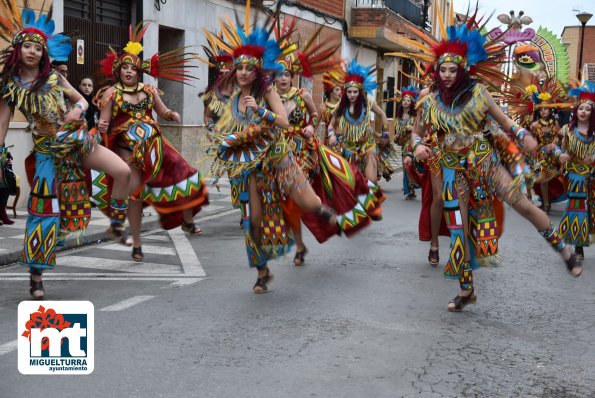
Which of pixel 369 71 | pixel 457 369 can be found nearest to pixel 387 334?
pixel 457 369

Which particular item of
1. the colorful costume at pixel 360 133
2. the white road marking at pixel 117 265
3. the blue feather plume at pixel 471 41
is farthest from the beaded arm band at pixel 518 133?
the colorful costume at pixel 360 133

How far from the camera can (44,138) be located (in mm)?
6547

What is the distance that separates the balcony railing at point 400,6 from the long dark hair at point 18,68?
77.1 ft

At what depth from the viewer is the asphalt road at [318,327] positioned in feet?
15.3

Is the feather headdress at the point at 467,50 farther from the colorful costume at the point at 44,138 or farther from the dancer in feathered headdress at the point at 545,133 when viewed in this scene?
the dancer in feathered headdress at the point at 545,133

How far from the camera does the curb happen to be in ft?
27.6

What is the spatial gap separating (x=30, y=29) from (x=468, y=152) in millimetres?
3409

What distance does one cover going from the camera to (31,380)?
4.62m

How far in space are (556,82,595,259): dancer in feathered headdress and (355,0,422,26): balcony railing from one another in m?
20.9

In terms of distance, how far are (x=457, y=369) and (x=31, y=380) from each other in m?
2.38

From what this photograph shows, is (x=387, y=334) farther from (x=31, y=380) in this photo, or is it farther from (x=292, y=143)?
(x=292, y=143)

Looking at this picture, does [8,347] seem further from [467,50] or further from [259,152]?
[467,50]

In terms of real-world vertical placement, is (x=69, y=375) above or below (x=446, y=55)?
below

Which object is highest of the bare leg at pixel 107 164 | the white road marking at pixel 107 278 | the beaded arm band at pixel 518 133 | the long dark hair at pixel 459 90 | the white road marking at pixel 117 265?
the long dark hair at pixel 459 90
